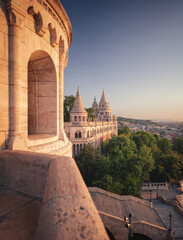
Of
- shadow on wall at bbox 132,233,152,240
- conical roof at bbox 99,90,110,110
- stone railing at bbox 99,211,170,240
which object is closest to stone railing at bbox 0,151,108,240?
stone railing at bbox 99,211,170,240

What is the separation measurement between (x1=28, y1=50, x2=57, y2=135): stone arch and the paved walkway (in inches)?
603

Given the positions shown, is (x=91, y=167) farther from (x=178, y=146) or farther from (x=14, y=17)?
(x=178, y=146)

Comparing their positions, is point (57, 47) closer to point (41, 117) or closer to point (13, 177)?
point (41, 117)

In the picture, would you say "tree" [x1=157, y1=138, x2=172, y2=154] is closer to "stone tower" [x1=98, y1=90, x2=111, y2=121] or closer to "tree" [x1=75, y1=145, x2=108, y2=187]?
"stone tower" [x1=98, y1=90, x2=111, y2=121]

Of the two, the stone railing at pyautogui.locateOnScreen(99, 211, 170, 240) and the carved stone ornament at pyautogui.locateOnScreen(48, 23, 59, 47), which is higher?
the carved stone ornament at pyautogui.locateOnScreen(48, 23, 59, 47)

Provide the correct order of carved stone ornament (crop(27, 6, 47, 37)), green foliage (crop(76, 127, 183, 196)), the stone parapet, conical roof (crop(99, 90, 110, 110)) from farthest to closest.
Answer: conical roof (crop(99, 90, 110, 110)) → green foliage (crop(76, 127, 183, 196)) → carved stone ornament (crop(27, 6, 47, 37)) → the stone parapet

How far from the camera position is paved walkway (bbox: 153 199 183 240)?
45.1ft

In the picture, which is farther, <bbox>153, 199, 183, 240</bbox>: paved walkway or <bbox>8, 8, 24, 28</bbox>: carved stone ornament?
<bbox>153, 199, 183, 240</bbox>: paved walkway

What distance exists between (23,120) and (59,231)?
11.0ft

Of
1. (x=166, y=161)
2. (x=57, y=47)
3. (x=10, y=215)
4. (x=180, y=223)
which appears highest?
(x=57, y=47)

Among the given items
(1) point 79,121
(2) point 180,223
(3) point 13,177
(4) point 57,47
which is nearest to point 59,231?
(3) point 13,177

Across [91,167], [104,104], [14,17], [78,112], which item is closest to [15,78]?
[14,17]

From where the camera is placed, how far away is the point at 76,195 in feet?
4.39

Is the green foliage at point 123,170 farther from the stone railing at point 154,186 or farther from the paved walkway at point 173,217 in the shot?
the paved walkway at point 173,217
